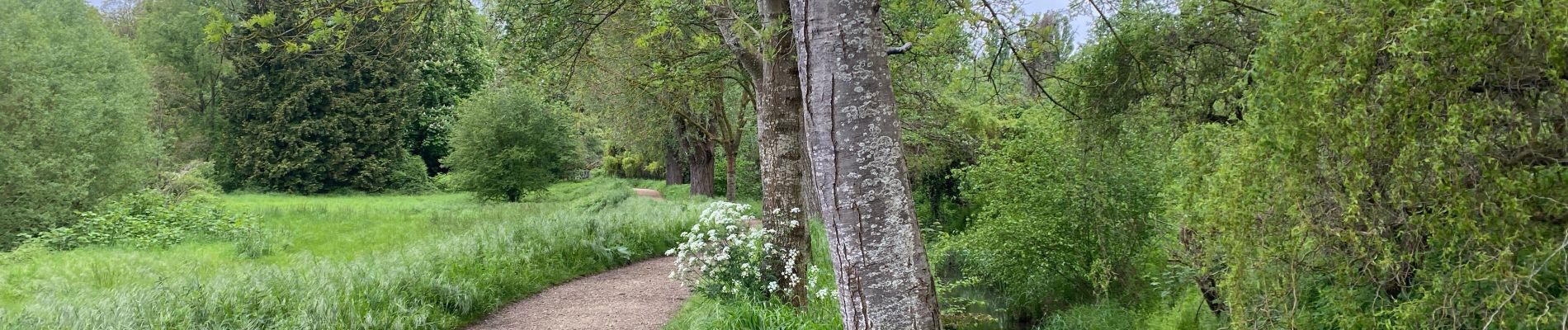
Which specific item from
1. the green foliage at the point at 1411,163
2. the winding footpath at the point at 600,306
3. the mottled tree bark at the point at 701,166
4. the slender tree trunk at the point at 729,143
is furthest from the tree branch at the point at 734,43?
the mottled tree bark at the point at 701,166

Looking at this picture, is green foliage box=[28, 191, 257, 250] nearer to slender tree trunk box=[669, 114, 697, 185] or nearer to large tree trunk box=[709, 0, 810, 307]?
slender tree trunk box=[669, 114, 697, 185]

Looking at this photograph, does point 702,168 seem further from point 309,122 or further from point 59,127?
point 309,122

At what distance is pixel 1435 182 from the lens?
8.24ft

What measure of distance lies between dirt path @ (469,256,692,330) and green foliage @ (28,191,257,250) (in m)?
8.85

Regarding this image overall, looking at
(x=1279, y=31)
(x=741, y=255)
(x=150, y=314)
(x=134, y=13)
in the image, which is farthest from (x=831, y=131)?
(x=134, y=13)

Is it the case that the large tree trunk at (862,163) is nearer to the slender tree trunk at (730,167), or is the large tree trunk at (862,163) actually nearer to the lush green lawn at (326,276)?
the lush green lawn at (326,276)

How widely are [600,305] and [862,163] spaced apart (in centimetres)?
613

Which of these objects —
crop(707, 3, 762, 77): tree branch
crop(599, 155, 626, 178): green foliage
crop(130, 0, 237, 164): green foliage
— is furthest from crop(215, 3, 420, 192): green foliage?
crop(707, 3, 762, 77): tree branch

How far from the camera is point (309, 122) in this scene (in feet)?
107

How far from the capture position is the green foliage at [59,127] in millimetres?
15102

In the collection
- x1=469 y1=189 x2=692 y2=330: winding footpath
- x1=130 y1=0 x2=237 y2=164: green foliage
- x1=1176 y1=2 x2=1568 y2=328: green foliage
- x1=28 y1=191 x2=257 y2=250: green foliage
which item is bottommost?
x1=469 y1=189 x2=692 y2=330: winding footpath

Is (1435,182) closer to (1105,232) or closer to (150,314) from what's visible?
(150,314)

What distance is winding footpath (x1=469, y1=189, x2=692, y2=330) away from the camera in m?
7.27

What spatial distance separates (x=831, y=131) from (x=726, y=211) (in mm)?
4737
